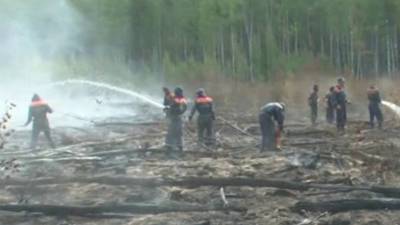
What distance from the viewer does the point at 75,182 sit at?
1340 centimetres

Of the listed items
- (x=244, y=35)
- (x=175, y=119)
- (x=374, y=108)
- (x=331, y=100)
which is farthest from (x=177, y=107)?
(x=244, y=35)

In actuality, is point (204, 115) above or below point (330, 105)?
below

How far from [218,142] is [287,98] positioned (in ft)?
77.2

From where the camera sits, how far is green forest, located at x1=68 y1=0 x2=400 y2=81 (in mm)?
58656

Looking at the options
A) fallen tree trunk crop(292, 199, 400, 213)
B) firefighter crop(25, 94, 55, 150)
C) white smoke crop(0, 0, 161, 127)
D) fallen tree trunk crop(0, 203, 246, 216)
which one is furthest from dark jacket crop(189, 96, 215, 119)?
white smoke crop(0, 0, 161, 127)

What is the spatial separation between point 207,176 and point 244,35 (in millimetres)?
52552

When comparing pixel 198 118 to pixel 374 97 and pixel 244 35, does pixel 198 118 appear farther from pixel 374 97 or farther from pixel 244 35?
pixel 244 35

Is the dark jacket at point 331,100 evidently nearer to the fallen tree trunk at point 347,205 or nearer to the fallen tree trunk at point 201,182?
the fallen tree trunk at point 201,182

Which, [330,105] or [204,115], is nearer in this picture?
[204,115]

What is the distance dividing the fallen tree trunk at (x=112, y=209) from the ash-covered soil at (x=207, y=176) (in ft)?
0.10

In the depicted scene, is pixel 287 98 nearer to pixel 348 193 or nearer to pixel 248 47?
pixel 248 47

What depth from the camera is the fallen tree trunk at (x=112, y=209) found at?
432 inches

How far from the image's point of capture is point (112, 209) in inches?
437

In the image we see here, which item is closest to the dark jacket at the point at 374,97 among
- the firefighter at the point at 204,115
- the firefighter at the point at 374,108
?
the firefighter at the point at 374,108
